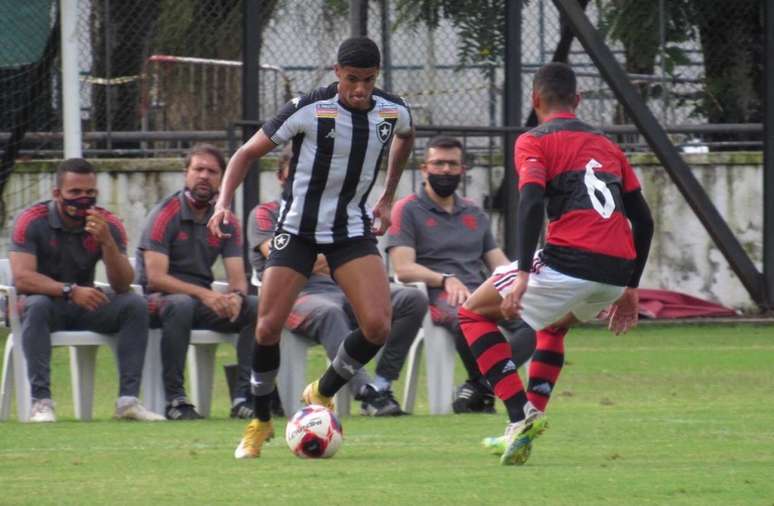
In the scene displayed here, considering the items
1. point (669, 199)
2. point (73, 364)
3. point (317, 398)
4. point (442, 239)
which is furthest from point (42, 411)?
point (669, 199)

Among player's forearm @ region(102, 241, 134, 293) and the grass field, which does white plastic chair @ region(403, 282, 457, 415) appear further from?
player's forearm @ region(102, 241, 134, 293)

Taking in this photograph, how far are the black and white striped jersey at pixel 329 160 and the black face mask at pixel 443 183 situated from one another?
283cm

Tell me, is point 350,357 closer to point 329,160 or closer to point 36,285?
point 329,160

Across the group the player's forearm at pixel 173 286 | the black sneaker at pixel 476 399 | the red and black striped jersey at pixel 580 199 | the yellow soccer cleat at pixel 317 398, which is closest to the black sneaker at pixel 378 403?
the black sneaker at pixel 476 399

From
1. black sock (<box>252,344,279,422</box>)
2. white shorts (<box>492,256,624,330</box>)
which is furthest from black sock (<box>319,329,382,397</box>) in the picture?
white shorts (<box>492,256,624,330</box>)

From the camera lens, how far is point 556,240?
24.3 feet

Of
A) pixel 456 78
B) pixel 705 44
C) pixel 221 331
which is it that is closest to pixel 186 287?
pixel 221 331

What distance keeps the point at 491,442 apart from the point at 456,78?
27.6ft

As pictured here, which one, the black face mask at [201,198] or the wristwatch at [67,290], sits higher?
the black face mask at [201,198]

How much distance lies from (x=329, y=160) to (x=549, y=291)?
46.5 inches

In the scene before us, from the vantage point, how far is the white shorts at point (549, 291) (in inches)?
290

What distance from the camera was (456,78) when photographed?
1548cm

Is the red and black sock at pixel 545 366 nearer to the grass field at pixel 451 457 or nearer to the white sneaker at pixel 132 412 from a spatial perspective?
the grass field at pixel 451 457

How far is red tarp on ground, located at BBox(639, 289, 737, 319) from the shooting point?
15383 mm
